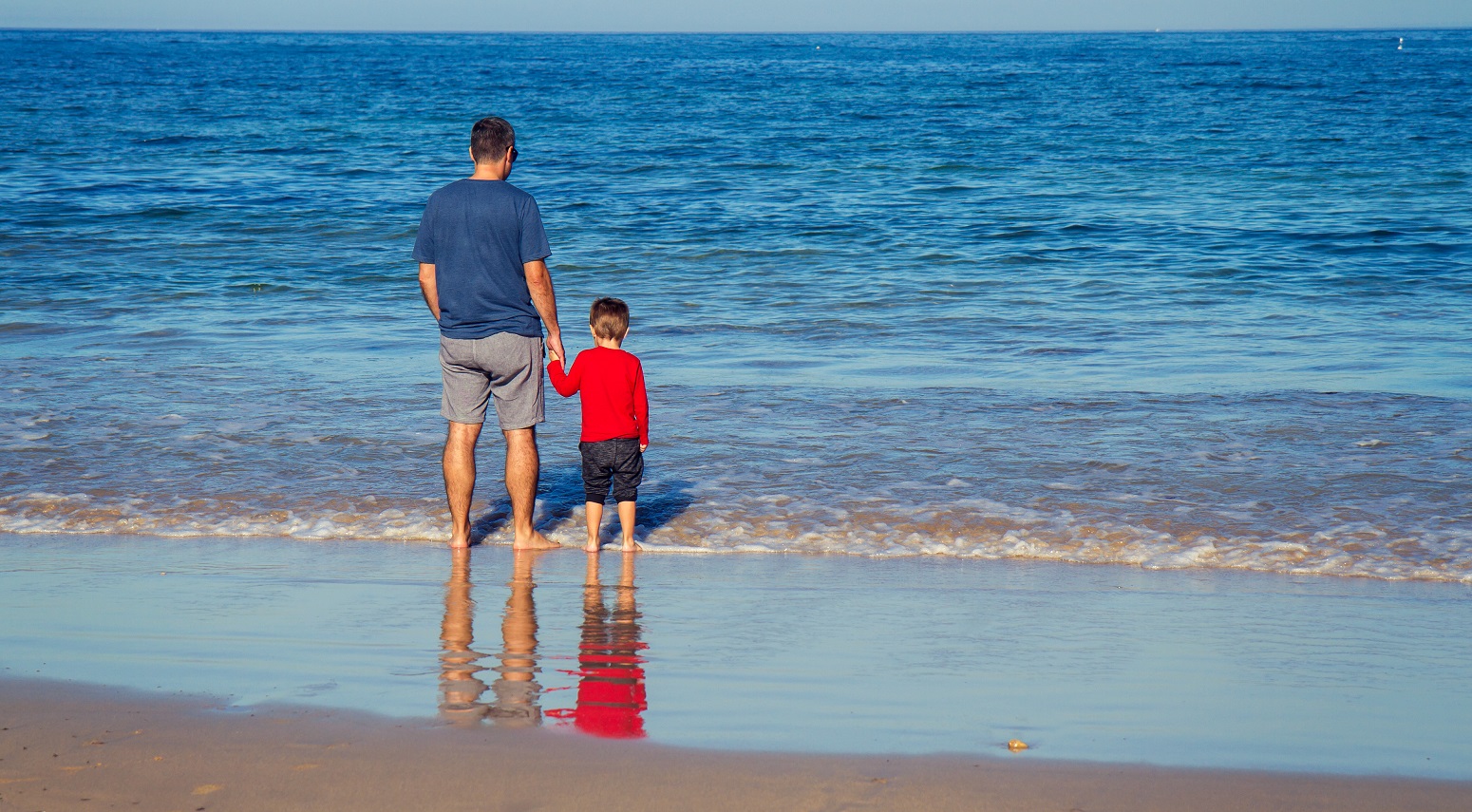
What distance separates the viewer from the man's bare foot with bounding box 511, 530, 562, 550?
5.49m

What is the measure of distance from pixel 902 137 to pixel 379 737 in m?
28.5

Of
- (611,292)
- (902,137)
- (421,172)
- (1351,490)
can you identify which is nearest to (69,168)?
(421,172)

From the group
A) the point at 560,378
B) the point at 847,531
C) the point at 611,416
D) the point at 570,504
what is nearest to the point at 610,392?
the point at 611,416

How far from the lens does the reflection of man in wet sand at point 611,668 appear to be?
3238 millimetres

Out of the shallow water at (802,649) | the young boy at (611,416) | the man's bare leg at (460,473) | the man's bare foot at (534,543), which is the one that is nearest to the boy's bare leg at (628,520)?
the young boy at (611,416)

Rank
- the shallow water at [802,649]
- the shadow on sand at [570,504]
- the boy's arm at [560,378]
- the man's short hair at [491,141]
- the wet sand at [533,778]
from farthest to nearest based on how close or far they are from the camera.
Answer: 1. the shadow on sand at [570,504]
2. the boy's arm at [560,378]
3. the man's short hair at [491,141]
4. the shallow water at [802,649]
5. the wet sand at [533,778]

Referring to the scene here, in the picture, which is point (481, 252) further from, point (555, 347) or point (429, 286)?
point (555, 347)

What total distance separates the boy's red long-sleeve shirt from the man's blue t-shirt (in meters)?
0.31

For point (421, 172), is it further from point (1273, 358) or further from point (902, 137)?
point (1273, 358)

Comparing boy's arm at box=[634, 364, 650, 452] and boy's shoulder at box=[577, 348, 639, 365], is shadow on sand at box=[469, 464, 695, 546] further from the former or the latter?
boy's shoulder at box=[577, 348, 639, 365]

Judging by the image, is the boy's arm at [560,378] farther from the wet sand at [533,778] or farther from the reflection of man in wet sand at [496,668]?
the wet sand at [533,778]

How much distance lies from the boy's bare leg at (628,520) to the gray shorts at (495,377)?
55 centimetres

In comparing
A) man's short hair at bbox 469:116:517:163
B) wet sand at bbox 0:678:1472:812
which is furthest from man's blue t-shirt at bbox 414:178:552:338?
wet sand at bbox 0:678:1472:812

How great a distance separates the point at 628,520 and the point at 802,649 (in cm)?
168
